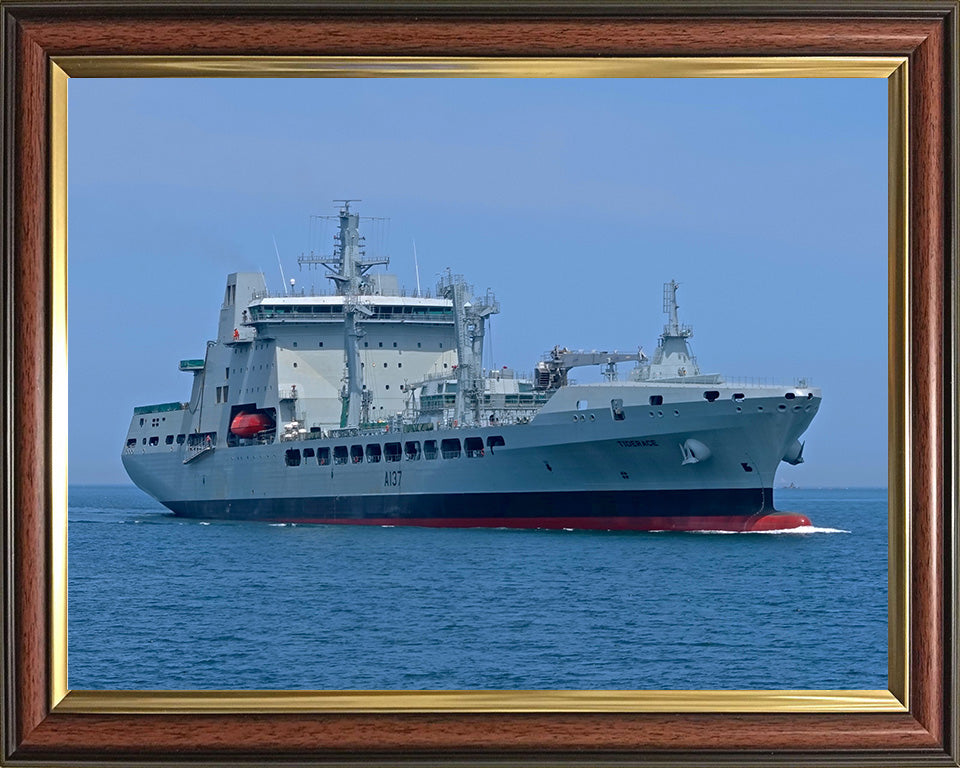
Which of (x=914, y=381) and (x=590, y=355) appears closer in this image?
(x=914, y=381)

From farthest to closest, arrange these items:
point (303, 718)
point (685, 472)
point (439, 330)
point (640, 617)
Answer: point (439, 330), point (685, 472), point (640, 617), point (303, 718)

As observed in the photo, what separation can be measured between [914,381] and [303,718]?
96.5 inches

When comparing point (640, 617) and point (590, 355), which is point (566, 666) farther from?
point (590, 355)

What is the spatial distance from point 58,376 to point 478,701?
1.86 metres

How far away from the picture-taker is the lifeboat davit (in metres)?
38.3

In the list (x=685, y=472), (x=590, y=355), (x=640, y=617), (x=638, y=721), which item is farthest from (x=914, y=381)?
(x=590, y=355)

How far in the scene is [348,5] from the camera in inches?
182

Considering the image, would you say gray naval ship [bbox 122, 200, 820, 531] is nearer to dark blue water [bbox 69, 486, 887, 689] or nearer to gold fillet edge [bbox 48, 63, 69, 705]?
dark blue water [bbox 69, 486, 887, 689]

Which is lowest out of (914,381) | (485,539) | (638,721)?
(485,539)

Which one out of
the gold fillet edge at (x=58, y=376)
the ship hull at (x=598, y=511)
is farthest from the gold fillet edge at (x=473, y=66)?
A: the ship hull at (x=598, y=511)

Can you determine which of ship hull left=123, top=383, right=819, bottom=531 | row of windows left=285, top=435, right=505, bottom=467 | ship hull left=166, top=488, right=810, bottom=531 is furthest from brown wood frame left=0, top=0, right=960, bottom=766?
row of windows left=285, top=435, right=505, bottom=467

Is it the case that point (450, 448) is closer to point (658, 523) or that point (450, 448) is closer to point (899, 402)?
point (658, 523)

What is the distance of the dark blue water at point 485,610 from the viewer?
12.8 metres

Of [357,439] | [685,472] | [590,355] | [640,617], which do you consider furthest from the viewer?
[357,439]
